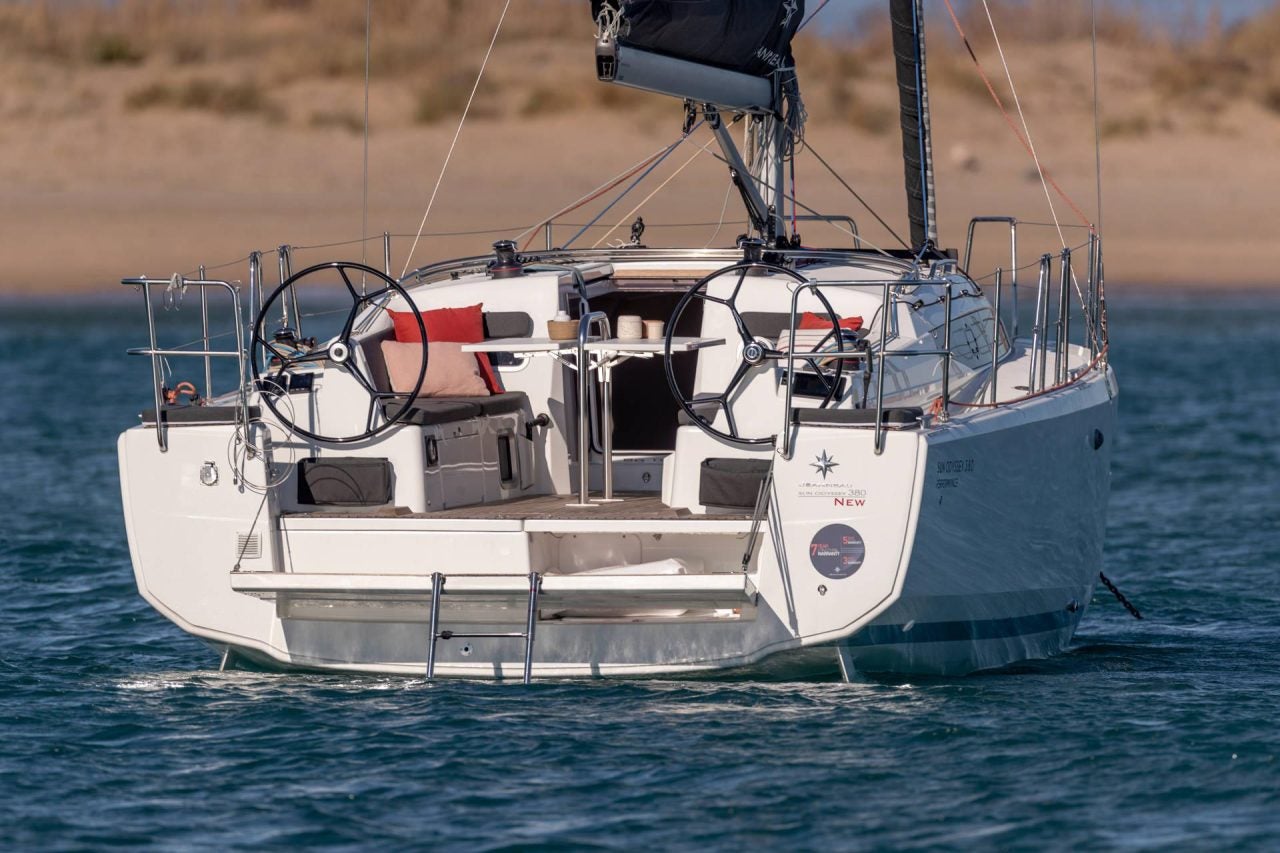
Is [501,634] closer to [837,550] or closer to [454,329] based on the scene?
[837,550]

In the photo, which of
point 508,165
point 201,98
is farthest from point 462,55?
point 508,165

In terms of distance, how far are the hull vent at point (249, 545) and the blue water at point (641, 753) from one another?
0.55 m

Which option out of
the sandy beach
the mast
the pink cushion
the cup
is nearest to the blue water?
the pink cushion

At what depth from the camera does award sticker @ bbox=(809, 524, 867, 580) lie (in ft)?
26.0

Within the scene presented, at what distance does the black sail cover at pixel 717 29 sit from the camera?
948 centimetres

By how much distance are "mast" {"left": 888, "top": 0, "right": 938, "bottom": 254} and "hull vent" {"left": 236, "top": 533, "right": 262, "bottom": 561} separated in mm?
4173

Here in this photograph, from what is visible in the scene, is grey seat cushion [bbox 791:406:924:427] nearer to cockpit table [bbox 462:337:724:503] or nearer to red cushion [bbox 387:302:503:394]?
cockpit table [bbox 462:337:724:503]

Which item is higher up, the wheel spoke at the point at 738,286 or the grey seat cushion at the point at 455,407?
the wheel spoke at the point at 738,286

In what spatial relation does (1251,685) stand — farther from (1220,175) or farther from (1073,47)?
(1073,47)

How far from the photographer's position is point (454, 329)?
9.52m

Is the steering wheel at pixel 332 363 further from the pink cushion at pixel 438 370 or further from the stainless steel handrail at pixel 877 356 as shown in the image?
the stainless steel handrail at pixel 877 356

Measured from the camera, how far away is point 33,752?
25.3 ft

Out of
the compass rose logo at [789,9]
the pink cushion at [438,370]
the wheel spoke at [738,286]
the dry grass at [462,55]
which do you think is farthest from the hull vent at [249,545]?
the dry grass at [462,55]

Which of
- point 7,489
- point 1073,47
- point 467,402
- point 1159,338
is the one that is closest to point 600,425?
point 467,402
